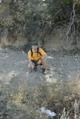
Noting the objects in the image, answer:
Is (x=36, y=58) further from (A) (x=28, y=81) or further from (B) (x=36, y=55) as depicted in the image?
(A) (x=28, y=81)

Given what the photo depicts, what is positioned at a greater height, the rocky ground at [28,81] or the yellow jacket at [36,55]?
the yellow jacket at [36,55]

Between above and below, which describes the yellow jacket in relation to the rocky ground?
above

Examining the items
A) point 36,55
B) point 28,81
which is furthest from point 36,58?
point 28,81

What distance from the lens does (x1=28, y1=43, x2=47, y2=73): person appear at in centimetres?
1232

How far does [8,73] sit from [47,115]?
10.7 feet

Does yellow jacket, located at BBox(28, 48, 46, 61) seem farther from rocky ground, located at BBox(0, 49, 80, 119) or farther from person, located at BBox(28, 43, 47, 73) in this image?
rocky ground, located at BBox(0, 49, 80, 119)

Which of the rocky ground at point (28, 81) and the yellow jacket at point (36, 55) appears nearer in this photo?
the rocky ground at point (28, 81)

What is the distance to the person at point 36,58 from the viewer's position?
12.3 metres

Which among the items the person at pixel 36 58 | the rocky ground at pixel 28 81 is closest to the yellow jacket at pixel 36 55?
the person at pixel 36 58

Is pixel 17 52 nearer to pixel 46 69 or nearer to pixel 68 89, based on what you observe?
pixel 46 69

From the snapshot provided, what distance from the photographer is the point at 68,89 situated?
10609 millimetres

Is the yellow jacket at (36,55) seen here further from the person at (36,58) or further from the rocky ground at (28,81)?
the rocky ground at (28,81)

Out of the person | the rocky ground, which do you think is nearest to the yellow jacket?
the person

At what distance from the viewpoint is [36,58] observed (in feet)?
40.9
